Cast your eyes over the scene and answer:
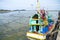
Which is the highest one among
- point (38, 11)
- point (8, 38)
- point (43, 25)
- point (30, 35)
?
point (38, 11)

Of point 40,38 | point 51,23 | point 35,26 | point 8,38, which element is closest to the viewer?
point 40,38

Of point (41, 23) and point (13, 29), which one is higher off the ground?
point (41, 23)

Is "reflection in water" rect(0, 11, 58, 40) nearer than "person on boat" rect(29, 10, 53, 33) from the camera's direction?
No

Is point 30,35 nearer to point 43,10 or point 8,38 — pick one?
point 43,10

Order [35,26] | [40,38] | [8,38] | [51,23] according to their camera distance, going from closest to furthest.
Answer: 1. [40,38]
2. [35,26]
3. [51,23]
4. [8,38]

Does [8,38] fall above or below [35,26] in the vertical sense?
below

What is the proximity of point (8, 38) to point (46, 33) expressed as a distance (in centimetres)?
946

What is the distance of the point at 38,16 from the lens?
20500 millimetres

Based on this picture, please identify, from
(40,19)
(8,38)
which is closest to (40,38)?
(40,19)

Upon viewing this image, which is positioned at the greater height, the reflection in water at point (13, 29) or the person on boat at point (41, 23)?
the person on boat at point (41, 23)

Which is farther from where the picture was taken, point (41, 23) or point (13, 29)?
point (13, 29)

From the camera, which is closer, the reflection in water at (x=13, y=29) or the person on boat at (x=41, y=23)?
the person on boat at (x=41, y=23)

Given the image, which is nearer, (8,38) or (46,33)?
(46,33)

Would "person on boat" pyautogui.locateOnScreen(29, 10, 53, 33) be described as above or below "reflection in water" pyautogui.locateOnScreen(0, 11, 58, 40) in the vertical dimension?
above
